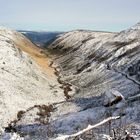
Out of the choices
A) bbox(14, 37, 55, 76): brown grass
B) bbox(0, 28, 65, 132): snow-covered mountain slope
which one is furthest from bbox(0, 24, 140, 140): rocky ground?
bbox(14, 37, 55, 76): brown grass

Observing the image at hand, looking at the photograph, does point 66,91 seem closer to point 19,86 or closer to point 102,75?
point 19,86

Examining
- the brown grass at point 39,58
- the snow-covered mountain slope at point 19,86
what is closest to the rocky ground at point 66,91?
the snow-covered mountain slope at point 19,86

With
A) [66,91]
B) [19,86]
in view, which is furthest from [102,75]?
[19,86]

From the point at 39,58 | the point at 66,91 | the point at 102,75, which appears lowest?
the point at 39,58

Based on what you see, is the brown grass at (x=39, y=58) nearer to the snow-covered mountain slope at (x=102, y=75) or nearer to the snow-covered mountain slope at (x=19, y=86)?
the snow-covered mountain slope at (x=102, y=75)

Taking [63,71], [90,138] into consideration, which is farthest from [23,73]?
[90,138]

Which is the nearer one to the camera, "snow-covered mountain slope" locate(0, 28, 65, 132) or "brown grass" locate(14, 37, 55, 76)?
"snow-covered mountain slope" locate(0, 28, 65, 132)

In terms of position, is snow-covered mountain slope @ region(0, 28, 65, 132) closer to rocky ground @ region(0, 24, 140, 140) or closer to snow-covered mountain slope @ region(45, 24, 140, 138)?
rocky ground @ region(0, 24, 140, 140)

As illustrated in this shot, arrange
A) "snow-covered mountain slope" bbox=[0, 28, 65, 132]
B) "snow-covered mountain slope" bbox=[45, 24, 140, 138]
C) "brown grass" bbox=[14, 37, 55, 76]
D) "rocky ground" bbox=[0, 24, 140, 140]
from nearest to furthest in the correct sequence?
"rocky ground" bbox=[0, 24, 140, 140]
"snow-covered mountain slope" bbox=[45, 24, 140, 138]
"snow-covered mountain slope" bbox=[0, 28, 65, 132]
"brown grass" bbox=[14, 37, 55, 76]

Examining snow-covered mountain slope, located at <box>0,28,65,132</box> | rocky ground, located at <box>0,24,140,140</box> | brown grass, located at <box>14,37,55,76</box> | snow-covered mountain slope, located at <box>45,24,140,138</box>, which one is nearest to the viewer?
rocky ground, located at <box>0,24,140,140</box>
